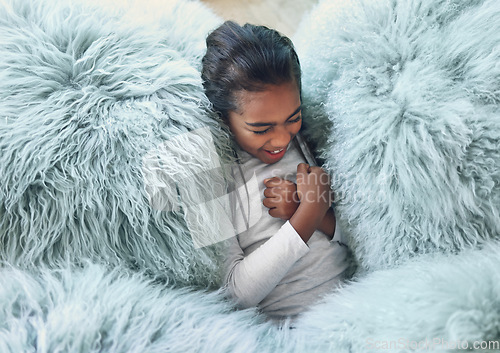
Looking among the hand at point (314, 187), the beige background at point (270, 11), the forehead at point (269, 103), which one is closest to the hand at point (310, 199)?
the hand at point (314, 187)

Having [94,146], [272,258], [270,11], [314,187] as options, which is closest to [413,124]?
[314,187]

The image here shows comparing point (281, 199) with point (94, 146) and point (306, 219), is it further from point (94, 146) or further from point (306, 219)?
point (94, 146)

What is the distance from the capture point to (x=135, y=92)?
0.64m

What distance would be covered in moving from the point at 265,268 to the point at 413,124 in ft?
1.05

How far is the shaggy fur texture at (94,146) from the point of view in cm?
60

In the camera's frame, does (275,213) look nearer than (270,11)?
Yes

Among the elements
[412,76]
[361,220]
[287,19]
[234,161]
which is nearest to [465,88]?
[412,76]

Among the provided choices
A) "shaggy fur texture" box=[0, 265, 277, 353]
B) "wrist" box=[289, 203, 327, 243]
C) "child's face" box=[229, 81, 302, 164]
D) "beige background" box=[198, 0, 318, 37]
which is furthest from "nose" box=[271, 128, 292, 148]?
"beige background" box=[198, 0, 318, 37]

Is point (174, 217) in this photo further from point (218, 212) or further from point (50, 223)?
point (50, 223)

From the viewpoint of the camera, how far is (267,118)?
66 cm

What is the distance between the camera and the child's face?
0.65 metres

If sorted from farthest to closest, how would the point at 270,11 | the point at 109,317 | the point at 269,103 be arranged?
the point at 270,11 < the point at 269,103 < the point at 109,317

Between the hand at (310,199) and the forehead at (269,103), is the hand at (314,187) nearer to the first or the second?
the hand at (310,199)

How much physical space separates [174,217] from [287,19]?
0.70 metres
